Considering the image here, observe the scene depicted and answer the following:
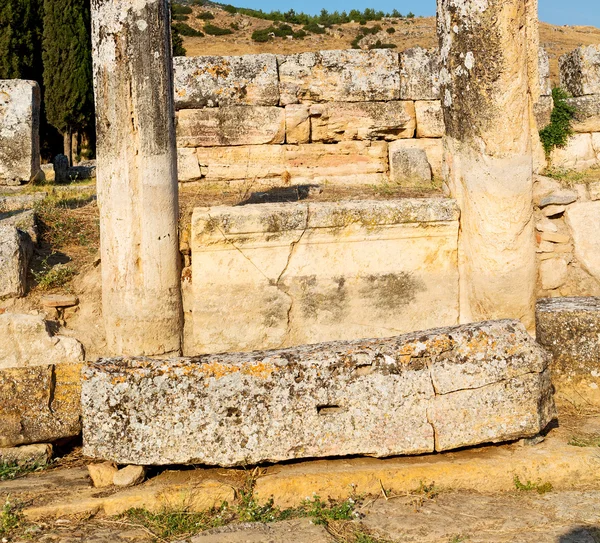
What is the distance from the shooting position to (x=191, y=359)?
15.1ft

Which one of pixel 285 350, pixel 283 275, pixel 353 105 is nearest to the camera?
pixel 285 350

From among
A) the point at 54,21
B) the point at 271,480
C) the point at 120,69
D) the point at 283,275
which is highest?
the point at 54,21

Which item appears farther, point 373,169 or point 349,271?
point 373,169

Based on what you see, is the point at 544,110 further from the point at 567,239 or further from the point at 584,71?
the point at 567,239

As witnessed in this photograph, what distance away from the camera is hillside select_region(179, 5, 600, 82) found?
3002cm

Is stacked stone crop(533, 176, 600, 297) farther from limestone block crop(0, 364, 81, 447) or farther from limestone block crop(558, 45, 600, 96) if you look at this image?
limestone block crop(558, 45, 600, 96)

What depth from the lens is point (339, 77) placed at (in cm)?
1083

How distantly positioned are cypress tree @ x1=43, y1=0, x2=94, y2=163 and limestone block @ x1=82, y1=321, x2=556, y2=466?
16685 mm

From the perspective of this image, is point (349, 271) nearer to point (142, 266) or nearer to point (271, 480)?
point (142, 266)

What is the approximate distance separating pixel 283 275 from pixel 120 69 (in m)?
1.85

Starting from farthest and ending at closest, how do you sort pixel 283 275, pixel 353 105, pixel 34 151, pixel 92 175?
pixel 92 175 < pixel 34 151 < pixel 353 105 < pixel 283 275

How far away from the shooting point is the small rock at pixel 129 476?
14.5ft

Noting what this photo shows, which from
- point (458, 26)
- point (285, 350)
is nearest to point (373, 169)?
point (458, 26)

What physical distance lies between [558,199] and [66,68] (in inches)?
661
